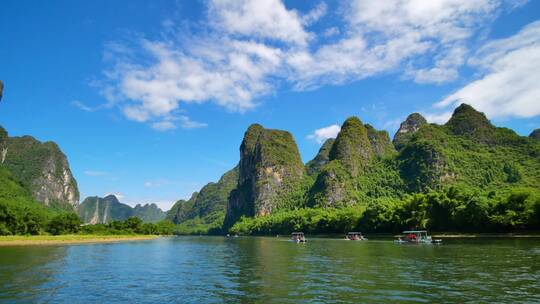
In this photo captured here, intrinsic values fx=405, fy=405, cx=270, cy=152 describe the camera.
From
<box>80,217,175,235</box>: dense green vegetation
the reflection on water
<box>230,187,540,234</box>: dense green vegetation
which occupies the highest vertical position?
<box>230,187,540,234</box>: dense green vegetation

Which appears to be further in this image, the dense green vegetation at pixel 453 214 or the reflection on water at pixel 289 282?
the dense green vegetation at pixel 453 214

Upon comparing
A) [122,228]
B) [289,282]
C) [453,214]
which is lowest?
[289,282]

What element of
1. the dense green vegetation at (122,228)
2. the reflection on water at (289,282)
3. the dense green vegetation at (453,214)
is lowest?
the reflection on water at (289,282)

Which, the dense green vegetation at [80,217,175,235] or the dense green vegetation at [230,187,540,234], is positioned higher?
the dense green vegetation at [230,187,540,234]

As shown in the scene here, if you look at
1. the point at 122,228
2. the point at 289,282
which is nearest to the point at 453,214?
the point at 289,282

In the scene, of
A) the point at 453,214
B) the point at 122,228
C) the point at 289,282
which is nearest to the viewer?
the point at 289,282

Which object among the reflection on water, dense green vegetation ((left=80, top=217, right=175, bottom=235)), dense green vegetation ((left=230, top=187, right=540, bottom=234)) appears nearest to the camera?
the reflection on water

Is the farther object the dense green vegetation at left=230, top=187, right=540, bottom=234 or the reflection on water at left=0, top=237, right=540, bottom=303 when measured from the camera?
the dense green vegetation at left=230, top=187, right=540, bottom=234

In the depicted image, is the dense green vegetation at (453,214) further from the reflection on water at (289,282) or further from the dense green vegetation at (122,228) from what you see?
the dense green vegetation at (122,228)

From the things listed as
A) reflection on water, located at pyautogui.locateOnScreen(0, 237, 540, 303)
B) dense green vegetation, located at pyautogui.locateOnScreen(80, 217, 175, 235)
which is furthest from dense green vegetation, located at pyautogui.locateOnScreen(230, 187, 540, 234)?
dense green vegetation, located at pyautogui.locateOnScreen(80, 217, 175, 235)

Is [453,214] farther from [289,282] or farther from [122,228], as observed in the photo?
[122,228]

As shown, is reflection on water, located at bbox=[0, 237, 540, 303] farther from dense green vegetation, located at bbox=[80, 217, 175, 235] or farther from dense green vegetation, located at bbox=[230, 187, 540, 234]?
dense green vegetation, located at bbox=[80, 217, 175, 235]

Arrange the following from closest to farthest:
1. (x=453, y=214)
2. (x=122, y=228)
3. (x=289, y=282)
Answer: (x=289, y=282) → (x=453, y=214) → (x=122, y=228)

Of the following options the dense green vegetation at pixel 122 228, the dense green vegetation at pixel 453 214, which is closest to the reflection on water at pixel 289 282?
the dense green vegetation at pixel 453 214
